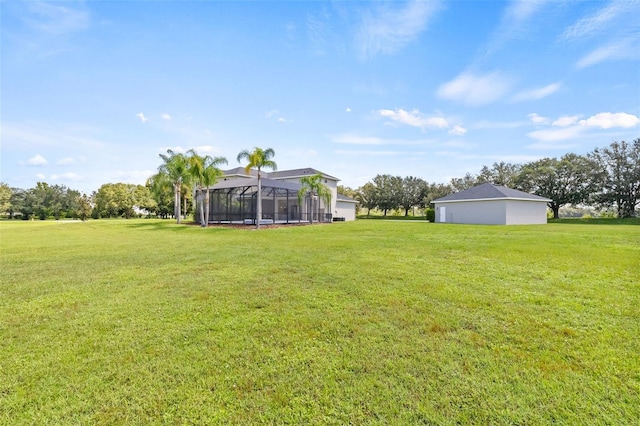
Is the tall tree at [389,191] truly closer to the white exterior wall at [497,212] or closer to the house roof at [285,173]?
the house roof at [285,173]

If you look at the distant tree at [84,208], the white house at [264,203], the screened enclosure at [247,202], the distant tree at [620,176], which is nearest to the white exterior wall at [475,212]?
the white house at [264,203]

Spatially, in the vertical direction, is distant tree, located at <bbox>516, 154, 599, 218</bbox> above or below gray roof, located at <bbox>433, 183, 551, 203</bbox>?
above

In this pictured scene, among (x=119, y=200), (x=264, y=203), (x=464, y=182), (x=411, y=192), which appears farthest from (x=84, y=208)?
(x=464, y=182)

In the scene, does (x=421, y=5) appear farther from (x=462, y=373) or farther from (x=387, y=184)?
(x=387, y=184)

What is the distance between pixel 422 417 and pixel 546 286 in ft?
14.4

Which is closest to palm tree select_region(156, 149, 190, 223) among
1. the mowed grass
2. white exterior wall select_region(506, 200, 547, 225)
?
the mowed grass

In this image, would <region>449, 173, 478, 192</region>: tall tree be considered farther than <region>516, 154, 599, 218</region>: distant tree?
Yes

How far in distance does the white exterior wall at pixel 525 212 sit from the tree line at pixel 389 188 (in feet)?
41.1

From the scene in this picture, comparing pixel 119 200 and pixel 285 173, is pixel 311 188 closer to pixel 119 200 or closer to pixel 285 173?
pixel 285 173

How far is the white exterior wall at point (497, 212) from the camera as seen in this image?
23688 millimetres

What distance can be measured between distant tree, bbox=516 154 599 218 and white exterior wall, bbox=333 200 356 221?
22.9m

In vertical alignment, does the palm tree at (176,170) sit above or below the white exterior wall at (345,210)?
above

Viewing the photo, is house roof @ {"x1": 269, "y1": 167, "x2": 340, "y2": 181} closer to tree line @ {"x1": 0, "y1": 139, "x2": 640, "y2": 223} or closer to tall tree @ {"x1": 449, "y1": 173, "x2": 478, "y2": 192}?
tree line @ {"x1": 0, "y1": 139, "x2": 640, "y2": 223}

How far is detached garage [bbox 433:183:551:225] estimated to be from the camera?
23742mm
